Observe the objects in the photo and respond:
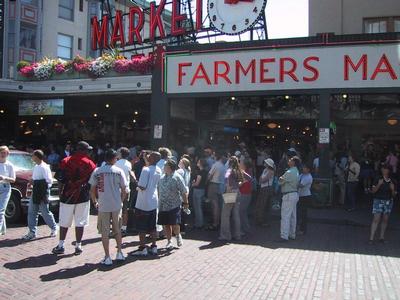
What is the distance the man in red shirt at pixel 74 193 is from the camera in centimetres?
855

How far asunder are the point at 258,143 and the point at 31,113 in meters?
10.7

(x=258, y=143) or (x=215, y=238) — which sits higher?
(x=258, y=143)

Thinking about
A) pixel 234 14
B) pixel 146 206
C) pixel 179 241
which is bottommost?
pixel 179 241

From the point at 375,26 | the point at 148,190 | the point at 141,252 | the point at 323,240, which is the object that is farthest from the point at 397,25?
the point at 141,252

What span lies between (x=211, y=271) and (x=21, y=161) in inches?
286

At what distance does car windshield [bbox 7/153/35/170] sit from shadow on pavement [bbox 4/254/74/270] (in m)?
4.71

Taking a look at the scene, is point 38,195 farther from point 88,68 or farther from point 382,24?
point 382,24

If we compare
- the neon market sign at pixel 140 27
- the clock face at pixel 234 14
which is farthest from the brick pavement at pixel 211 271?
the neon market sign at pixel 140 27

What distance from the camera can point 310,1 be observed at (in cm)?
1925

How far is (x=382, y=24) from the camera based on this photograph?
60.8 feet

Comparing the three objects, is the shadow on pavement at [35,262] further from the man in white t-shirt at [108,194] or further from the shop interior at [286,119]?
the shop interior at [286,119]

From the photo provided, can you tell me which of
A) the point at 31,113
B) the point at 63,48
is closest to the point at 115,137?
the point at 31,113

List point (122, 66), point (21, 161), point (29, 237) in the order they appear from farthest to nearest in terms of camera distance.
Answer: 1. point (122, 66)
2. point (21, 161)
3. point (29, 237)

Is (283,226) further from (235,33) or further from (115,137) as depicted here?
(115,137)
